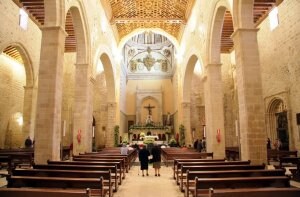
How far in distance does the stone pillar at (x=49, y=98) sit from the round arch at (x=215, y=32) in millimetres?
7981

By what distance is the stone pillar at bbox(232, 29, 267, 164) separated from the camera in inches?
382

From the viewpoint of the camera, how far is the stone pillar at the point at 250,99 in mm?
9695

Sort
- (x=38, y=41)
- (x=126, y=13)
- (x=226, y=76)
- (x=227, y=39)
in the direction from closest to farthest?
(x=38, y=41)
(x=227, y=39)
(x=126, y=13)
(x=226, y=76)

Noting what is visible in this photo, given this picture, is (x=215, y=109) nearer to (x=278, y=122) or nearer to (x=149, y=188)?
(x=278, y=122)

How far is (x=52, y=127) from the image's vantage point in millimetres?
10055

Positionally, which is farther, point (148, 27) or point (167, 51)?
point (167, 51)

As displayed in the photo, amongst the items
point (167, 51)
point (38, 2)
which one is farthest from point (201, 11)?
point (167, 51)

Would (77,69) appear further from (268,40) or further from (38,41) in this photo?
(268,40)

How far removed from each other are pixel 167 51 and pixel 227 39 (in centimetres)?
1691

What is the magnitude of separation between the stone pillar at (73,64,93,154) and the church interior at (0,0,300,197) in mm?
59

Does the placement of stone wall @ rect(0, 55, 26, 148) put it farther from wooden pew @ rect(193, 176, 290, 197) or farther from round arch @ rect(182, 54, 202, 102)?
wooden pew @ rect(193, 176, 290, 197)

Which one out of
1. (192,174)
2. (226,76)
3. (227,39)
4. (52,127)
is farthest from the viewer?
(226,76)

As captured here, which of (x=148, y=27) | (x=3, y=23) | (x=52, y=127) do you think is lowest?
(x=52, y=127)

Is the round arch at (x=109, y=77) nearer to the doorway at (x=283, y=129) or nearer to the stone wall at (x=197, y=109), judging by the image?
the stone wall at (x=197, y=109)
